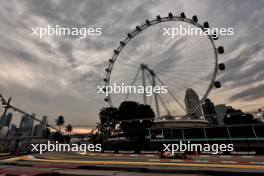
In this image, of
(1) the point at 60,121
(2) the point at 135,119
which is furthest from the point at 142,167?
(1) the point at 60,121

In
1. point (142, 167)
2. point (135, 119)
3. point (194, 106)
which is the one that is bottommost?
point (142, 167)

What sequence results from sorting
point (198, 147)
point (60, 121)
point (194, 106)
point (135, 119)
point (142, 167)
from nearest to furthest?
1. point (142, 167)
2. point (198, 147)
3. point (194, 106)
4. point (135, 119)
5. point (60, 121)

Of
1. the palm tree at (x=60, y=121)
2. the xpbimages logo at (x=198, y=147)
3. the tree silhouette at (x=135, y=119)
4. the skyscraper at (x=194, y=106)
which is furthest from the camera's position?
the palm tree at (x=60, y=121)

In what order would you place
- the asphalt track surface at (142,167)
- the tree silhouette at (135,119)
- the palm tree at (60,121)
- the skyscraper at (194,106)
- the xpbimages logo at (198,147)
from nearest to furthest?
the asphalt track surface at (142,167)
the xpbimages logo at (198,147)
the skyscraper at (194,106)
the tree silhouette at (135,119)
the palm tree at (60,121)

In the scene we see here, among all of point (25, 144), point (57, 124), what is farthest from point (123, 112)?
point (57, 124)

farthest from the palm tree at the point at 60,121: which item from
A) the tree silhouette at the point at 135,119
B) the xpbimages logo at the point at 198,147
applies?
the xpbimages logo at the point at 198,147

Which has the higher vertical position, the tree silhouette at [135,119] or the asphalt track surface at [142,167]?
the tree silhouette at [135,119]

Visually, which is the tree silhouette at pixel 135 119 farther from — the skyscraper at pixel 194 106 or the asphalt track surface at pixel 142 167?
the asphalt track surface at pixel 142 167

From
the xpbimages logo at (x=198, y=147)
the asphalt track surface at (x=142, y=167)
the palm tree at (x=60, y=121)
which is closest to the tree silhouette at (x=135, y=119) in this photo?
the xpbimages logo at (x=198, y=147)

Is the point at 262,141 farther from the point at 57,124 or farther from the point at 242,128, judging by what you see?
the point at 57,124

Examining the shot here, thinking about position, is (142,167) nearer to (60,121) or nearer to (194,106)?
(194,106)

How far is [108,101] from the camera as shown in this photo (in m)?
56.2

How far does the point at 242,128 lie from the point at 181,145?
13243 millimetres

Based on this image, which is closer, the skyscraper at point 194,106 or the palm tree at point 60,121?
the skyscraper at point 194,106
